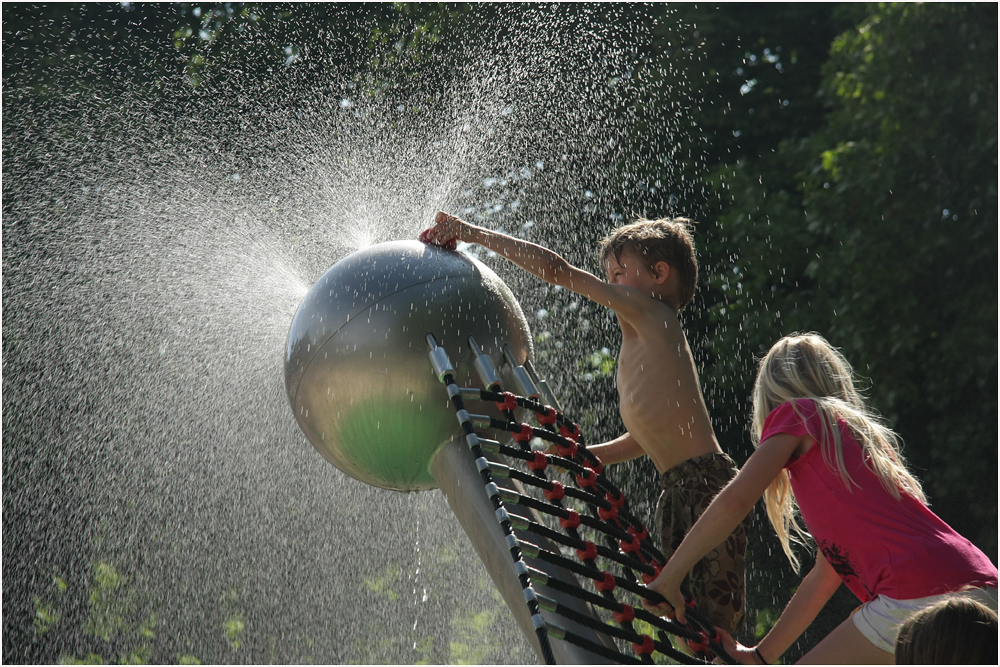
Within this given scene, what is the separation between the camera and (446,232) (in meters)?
4.39

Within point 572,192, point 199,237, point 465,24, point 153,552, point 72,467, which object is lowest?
point 153,552

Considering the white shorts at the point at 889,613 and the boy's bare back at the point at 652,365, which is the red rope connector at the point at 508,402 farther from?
the white shorts at the point at 889,613

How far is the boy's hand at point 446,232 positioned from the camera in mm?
4387

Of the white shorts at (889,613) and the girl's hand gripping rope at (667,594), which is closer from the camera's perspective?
the white shorts at (889,613)

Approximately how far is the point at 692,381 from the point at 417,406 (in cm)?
130

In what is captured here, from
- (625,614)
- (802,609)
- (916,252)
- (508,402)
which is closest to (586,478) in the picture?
(508,402)

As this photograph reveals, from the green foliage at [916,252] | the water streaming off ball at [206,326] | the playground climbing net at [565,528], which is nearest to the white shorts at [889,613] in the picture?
the playground climbing net at [565,528]

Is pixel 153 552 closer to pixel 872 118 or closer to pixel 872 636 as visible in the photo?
pixel 872 636

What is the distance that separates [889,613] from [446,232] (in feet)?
7.80

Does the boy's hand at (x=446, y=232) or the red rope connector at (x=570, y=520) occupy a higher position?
the boy's hand at (x=446, y=232)

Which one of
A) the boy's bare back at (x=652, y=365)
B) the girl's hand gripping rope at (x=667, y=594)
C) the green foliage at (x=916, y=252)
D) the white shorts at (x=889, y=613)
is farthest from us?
the green foliage at (x=916, y=252)

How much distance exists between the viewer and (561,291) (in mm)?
10234

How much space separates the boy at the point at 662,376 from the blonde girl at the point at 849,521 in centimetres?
45

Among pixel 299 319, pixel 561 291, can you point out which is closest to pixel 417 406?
pixel 299 319
